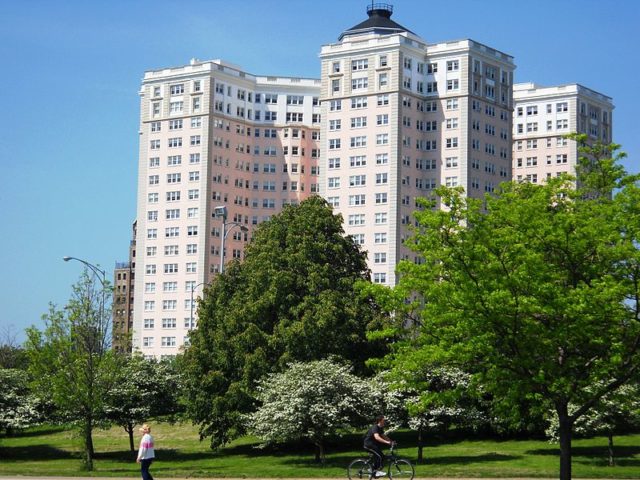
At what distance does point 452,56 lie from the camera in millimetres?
168875

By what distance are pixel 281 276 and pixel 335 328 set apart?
4.68 metres

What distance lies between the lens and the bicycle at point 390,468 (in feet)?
131

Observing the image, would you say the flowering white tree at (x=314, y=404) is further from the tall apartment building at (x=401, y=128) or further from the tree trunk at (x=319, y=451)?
the tall apartment building at (x=401, y=128)

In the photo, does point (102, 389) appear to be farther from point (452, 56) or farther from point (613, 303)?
point (452, 56)

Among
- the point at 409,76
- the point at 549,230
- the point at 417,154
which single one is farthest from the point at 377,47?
the point at 549,230

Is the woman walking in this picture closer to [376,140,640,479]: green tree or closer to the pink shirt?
the pink shirt

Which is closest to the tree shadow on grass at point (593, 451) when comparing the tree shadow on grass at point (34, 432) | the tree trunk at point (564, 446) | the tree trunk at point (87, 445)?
the tree trunk at point (564, 446)

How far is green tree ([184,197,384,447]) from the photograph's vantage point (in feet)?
218

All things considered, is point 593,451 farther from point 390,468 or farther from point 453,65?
point 453,65

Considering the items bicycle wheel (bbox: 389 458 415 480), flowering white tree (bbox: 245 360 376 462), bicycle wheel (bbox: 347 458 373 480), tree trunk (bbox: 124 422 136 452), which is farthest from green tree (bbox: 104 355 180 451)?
bicycle wheel (bbox: 389 458 415 480)

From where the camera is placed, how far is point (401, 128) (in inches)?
6506

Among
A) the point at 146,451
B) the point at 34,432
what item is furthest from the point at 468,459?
the point at 34,432

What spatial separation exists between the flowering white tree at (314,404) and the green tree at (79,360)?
851 cm

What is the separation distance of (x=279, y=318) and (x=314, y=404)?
34.7 ft
